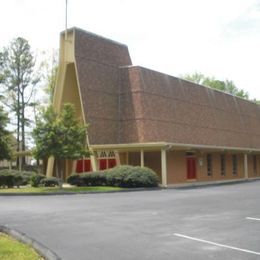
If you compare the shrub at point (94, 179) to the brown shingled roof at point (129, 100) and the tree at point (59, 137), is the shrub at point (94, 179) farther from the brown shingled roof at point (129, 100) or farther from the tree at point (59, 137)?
the brown shingled roof at point (129, 100)

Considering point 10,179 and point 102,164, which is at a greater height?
point 102,164

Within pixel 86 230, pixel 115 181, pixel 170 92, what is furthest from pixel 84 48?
pixel 86 230

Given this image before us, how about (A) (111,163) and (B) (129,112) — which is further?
(B) (129,112)

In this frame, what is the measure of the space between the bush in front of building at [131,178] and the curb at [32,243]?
18.1m

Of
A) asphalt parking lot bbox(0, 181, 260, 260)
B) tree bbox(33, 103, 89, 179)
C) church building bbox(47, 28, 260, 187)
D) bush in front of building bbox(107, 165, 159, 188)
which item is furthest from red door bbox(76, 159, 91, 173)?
asphalt parking lot bbox(0, 181, 260, 260)

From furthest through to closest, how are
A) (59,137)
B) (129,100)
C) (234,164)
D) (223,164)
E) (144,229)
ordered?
(234,164), (223,164), (129,100), (59,137), (144,229)

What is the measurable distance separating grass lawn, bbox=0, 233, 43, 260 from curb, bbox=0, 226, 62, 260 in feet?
0.40

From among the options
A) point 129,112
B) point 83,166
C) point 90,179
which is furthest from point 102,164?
point 129,112

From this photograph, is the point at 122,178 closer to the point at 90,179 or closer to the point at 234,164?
the point at 90,179

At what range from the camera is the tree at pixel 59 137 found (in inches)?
1131

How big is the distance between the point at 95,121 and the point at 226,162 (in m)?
15.4

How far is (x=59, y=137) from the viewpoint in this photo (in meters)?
29.0

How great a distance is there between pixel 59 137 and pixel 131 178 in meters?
5.08

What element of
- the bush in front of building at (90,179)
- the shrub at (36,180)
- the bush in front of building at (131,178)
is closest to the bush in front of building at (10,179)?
the shrub at (36,180)
